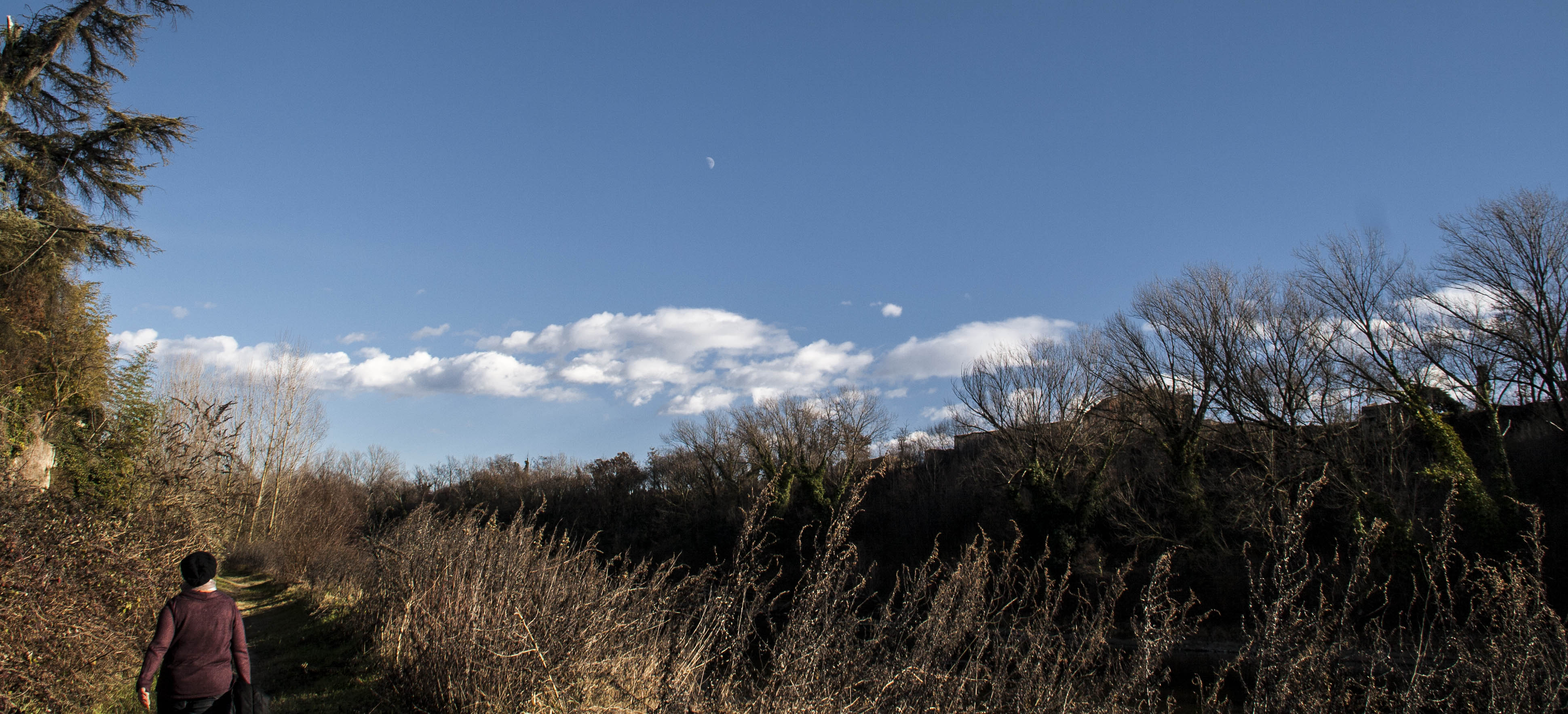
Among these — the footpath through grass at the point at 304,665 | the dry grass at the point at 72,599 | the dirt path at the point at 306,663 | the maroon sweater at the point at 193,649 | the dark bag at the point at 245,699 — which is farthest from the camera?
the dirt path at the point at 306,663

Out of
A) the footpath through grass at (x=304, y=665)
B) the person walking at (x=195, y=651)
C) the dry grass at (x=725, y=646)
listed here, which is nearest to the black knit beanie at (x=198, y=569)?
the person walking at (x=195, y=651)

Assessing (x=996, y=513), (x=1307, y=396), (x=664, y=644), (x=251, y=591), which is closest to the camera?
(x=664, y=644)

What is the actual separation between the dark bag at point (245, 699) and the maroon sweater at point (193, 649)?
48mm

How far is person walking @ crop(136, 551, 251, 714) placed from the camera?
5188 mm

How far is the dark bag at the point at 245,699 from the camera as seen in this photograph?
5.40 metres

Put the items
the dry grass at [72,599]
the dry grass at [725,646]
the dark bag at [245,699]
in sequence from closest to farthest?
the dry grass at [725,646] → the dark bag at [245,699] → the dry grass at [72,599]

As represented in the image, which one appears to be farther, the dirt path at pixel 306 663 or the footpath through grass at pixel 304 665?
the dirt path at pixel 306 663

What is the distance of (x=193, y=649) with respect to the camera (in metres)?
5.25

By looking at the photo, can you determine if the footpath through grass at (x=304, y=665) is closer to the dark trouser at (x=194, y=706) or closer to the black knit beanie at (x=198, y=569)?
the dark trouser at (x=194, y=706)

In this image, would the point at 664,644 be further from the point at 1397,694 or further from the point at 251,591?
the point at 251,591

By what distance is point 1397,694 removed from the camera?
567cm

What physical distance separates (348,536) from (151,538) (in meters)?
18.9

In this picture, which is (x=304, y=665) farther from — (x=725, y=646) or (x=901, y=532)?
(x=901, y=532)

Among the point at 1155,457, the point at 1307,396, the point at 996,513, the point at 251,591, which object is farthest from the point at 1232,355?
the point at 251,591
